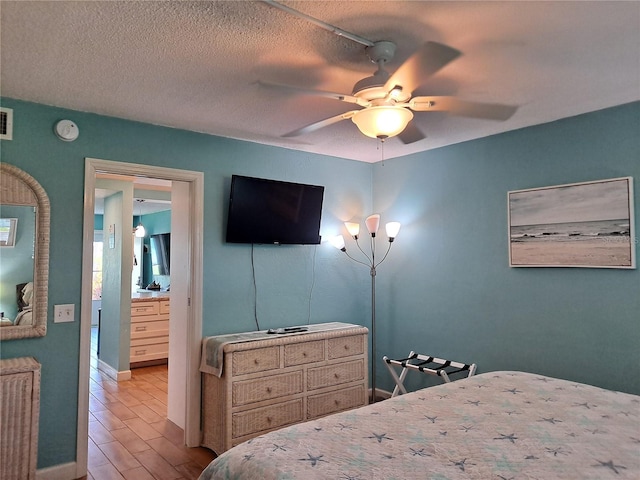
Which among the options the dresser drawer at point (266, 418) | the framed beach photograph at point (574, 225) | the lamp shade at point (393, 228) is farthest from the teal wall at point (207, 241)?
the framed beach photograph at point (574, 225)

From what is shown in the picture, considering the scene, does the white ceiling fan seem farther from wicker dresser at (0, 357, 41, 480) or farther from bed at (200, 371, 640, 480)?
wicker dresser at (0, 357, 41, 480)

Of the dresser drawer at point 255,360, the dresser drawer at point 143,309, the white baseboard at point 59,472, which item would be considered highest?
the dresser drawer at point 143,309

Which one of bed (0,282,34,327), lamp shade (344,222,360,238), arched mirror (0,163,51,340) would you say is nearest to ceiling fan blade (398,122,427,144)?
lamp shade (344,222,360,238)

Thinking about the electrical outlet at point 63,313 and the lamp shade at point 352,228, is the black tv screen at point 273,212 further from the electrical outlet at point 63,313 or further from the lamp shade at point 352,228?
the electrical outlet at point 63,313

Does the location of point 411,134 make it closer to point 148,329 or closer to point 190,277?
point 190,277

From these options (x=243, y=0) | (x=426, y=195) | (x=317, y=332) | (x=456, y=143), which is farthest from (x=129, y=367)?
(x=243, y=0)

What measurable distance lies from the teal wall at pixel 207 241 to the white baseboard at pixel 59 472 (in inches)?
1.4

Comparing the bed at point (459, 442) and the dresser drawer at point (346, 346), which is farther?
the dresser drawer at point (346, 346)

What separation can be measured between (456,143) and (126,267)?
3920mm

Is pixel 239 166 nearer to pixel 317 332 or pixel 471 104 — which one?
pixel 317 332

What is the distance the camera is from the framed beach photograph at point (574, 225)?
2836mm

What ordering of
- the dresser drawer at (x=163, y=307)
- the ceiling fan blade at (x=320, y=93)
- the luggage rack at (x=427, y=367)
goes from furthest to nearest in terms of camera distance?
the dresser drawer at (x=163, y=307)
the luggage rack at (x=427, y=367)
the ceiling fan blade at (x=320, y=93)

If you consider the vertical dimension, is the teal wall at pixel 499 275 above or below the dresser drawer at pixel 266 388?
above

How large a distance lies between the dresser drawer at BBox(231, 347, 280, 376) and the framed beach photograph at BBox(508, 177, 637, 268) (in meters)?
1.95
